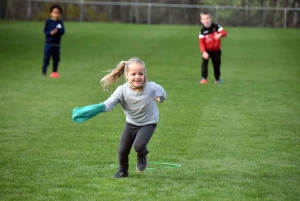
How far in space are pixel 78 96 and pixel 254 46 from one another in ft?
52.1

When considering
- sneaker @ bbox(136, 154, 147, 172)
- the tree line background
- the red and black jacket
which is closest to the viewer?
sneaker @ bbox(136, 154, 147, 172)

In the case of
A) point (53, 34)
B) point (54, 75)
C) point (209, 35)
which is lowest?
point (54, 75)

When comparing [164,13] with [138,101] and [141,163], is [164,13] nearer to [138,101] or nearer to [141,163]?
[141,163]

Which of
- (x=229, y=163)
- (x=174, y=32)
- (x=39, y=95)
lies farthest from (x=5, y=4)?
(x=229, y=163)

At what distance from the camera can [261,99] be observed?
15.8 m

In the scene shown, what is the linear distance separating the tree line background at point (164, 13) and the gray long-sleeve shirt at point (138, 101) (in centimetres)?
3764

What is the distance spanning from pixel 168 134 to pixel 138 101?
11.1 ft

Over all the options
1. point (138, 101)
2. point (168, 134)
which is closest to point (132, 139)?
point (138, 101)

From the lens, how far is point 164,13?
156ft

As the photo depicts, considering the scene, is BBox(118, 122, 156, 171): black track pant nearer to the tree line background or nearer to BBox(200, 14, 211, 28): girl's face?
BBox(200, 14, 211, 28): girl's face

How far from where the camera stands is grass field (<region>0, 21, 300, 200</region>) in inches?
319

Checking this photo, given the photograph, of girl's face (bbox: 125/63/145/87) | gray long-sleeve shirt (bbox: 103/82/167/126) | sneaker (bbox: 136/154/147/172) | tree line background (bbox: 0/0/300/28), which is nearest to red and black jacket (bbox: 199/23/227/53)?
sneaker (bbox: 136/154/147/172)

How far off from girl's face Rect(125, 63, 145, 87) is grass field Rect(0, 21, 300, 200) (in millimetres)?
1137

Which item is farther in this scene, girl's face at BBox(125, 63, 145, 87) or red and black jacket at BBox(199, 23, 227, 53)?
red and black jacket at BBox(199, 23, 227, 53)
